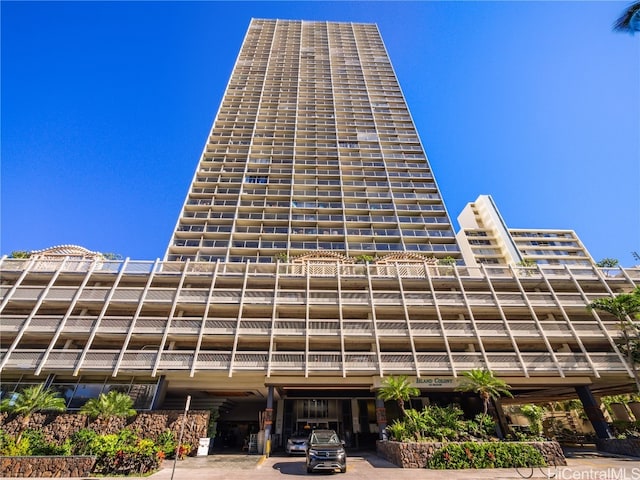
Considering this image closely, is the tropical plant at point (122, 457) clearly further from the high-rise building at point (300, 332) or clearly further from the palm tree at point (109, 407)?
the high-rise building at point (300, 332)

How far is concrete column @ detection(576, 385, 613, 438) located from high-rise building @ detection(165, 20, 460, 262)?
22040 millimetres

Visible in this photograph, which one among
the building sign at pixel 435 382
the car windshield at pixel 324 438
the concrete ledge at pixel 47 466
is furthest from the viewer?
the building sign at pixel 435 382

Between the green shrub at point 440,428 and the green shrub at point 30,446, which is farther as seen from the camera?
the green shrub at point 440,428

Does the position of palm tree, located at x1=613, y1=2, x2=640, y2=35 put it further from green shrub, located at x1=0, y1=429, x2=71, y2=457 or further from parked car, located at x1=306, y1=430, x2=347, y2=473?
green shrub, located at x1=0, y1=429, x2=71, y2=457

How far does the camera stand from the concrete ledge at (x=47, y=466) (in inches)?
542

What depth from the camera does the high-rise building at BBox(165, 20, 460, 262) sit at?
153ft

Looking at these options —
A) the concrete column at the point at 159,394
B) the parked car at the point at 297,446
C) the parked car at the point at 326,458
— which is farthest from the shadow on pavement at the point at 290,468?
the concrete column at the point at 159,394

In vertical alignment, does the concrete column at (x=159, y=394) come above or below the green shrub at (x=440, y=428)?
above

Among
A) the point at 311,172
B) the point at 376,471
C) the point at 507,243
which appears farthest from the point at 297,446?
the point at 507,243

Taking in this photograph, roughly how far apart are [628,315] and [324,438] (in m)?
26.5

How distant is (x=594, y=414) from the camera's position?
23234mm

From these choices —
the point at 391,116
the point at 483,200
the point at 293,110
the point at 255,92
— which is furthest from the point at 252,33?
the point at 483,200

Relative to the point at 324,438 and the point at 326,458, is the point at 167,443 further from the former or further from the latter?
the point at 326,458

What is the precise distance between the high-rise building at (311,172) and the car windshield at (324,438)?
23.0m
